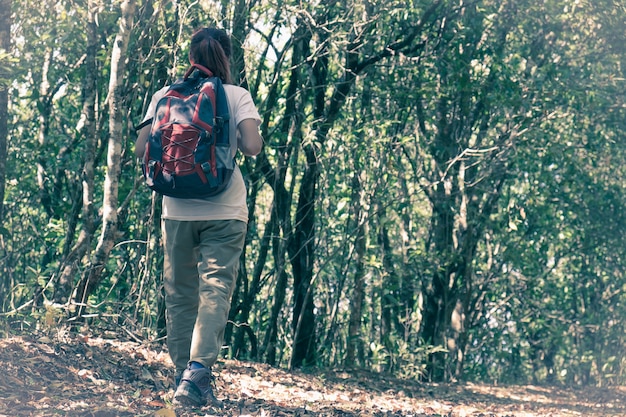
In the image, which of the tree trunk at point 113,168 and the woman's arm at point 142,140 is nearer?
the woman's arm at point 142,140

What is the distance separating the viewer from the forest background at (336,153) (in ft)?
26.4

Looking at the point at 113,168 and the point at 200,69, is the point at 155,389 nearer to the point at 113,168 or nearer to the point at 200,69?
the point at 113,168

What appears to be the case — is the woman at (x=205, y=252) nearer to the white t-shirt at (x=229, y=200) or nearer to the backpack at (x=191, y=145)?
the white t-shirt at (x=229, y=200)

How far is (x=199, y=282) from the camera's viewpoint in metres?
4.88

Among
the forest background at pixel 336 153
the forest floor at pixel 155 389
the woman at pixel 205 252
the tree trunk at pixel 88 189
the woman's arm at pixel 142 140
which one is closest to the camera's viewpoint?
the woman at pixel 205 252

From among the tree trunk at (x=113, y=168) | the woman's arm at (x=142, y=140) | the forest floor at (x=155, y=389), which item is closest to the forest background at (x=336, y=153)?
the tree trunk at (x=113, y=168)

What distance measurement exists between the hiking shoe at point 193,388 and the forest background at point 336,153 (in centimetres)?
210

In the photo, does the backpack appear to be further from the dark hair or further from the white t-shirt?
the dark hair

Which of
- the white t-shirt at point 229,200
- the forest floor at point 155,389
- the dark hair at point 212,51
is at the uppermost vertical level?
the dark hair at point 212,51

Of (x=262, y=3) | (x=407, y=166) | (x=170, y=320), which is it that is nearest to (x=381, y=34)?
(x=262, y=3)

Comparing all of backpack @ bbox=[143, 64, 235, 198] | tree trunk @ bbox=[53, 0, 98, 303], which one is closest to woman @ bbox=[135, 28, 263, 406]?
backpack @ bbox=[143, 64, 235, 198]

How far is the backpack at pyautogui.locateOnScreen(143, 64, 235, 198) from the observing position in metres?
4.57

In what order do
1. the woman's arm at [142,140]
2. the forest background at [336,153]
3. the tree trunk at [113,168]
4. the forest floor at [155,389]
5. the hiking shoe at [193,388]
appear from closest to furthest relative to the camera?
the hiking shoe at [193,388], the forest floor at [155,389], the woman's arm at [142,140], the tree trunk at [113,168], the forest background at [336,153]

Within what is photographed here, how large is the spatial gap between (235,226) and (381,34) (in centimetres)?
669
